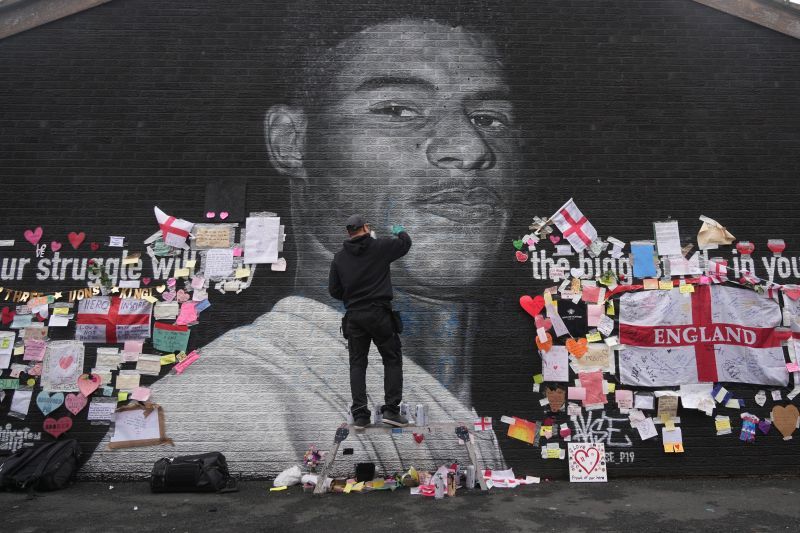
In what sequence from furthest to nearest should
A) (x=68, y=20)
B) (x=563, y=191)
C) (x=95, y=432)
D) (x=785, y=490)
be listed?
(x=68, y=20) < (x=563, y=191) < (x=95, y=432) < (x=785, y=490)

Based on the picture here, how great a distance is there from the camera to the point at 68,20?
21.8ft

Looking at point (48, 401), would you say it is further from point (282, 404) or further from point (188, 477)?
point (282, 404)

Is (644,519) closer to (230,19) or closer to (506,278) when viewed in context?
(506,278)

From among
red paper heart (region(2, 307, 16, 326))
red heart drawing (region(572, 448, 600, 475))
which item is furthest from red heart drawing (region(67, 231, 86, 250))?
red heart drawing (region(572, 448, 600, 475))

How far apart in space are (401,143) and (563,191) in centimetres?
191

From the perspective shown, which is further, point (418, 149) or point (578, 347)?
point (418, 149)

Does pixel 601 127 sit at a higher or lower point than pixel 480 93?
lower

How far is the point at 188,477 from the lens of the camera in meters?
5.12

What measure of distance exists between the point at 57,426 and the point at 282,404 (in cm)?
234

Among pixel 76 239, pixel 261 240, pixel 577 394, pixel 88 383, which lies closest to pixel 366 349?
pixel 261 240

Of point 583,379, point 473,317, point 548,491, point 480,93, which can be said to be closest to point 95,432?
point 473,317

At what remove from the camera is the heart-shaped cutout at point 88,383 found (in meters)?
5.83

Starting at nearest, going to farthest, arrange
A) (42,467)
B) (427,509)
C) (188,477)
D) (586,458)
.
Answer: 1. (427,509)
2. (188,477)
3. (42,467)
4. (586,458)

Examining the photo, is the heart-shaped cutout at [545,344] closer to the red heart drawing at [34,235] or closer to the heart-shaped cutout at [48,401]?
the heart-shaped cutout at [48,401]
